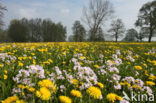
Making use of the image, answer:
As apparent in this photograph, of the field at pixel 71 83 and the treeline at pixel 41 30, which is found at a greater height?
the treeline at pixel 41 30

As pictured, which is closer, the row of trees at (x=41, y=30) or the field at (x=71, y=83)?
the field at (x=71, y=83)

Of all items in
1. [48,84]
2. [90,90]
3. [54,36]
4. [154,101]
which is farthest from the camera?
[54,36]

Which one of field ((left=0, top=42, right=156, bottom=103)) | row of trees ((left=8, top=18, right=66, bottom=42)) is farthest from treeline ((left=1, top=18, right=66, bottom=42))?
field ((left=0, top=42, right=156, bottom=103))

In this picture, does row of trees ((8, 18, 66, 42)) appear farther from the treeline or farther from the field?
the field

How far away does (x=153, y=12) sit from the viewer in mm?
30609

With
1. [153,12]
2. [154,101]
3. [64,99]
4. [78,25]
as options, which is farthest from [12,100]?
[78,25]

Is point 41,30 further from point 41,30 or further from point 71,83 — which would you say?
point 71,83

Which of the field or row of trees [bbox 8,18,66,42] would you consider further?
row of trees [bbox 8,18,66,42]

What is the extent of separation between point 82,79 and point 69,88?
246 mm

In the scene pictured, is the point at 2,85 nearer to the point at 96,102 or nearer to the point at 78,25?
the point at 96,102

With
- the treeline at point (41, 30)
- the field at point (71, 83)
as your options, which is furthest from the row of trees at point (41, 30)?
the field at point (71, 83)

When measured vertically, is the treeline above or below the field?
above

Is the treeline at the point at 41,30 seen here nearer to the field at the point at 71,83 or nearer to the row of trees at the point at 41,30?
the row of trees at the point at 41,30

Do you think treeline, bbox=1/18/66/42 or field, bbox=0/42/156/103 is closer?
field, bbox=0/42/156/103
